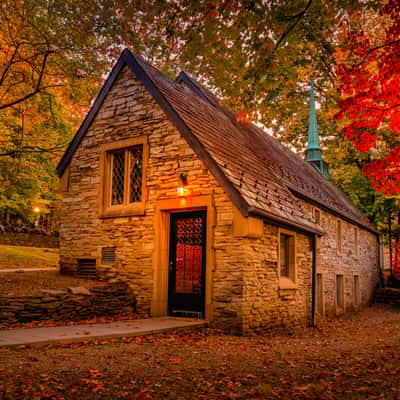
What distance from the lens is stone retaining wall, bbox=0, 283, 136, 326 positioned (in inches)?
301

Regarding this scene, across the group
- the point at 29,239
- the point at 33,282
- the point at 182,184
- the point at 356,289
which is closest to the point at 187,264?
the point at 182,184

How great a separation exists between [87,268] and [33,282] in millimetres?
1764

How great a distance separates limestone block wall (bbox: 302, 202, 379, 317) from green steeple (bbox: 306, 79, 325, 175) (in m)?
4.97

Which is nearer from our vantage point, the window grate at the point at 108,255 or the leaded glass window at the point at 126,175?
Result: the window grate at the point at 108,255

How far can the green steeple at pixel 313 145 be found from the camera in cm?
2486

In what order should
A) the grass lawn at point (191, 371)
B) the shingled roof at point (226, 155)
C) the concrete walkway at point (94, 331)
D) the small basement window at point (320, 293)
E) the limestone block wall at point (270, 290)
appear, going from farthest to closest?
the small basement window at point (320, 293), the shingled roof at point (226, 155), the limestone block wall at point (270, 290), the concrete walkway at point (94, 331), the grass lawn at point (191, 371)

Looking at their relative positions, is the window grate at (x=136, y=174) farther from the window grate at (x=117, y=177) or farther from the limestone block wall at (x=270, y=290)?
the limestone block wall at (x=270, y=290)

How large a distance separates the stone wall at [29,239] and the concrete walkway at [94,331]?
41.0 ft

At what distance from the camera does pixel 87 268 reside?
1102cm

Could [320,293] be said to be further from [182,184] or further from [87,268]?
[87,268]

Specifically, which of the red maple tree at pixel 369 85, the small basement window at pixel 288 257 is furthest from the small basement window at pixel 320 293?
the red maple tree at pixel 369 85

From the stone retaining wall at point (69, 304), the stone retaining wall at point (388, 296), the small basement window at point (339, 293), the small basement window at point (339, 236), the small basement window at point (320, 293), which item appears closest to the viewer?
the stone retaining wall at point (69, 304)

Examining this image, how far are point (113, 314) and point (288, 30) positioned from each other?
7.01 m

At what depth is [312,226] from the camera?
467 inches
